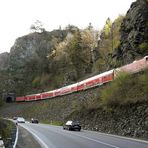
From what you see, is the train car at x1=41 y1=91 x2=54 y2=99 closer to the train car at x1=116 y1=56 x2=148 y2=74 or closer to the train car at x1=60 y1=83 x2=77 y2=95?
the train car at x1=60 y1=83 x2=77 y2=95

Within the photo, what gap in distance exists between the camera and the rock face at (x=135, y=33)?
66000 millimetres

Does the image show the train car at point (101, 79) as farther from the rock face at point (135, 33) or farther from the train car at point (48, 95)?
Answer: the train car at point (48, 95)

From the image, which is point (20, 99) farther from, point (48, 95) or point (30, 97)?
point (48, 95)

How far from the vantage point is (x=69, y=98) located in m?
86.1

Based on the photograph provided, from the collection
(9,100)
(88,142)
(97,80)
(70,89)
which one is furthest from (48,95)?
(88,142)

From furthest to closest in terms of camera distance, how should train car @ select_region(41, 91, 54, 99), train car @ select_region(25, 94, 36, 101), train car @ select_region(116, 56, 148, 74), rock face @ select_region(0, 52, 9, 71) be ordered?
rock face @ select_region(0, 52, 9, 71) → train car @ select_region(25, 94, 36, 101) → train car @ select_region(41, 91, 54, 99) → train car @ select_region(116, 56, 148, 74)

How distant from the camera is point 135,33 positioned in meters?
67.2

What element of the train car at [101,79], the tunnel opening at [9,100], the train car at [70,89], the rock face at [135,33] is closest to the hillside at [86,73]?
the rock face at [135,33]

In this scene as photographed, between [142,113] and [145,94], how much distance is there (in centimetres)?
336

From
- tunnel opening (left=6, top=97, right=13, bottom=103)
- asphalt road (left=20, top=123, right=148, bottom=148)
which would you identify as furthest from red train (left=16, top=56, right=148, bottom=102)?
asphalt road (left=20, top=123, right=148, bottom=148)

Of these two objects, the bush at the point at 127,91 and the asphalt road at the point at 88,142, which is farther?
the bush at the point at 127,91

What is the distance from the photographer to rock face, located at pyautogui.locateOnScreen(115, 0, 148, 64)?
6600 centimetres

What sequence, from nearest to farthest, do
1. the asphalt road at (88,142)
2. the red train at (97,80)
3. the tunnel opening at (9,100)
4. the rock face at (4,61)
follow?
1. the asphalt road at (88,142)
2. the red train at (97,80)
3. the tunnel opening at (9,100)
4. the rock face at (4,61)

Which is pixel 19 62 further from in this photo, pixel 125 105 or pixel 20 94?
pixel 125 105
